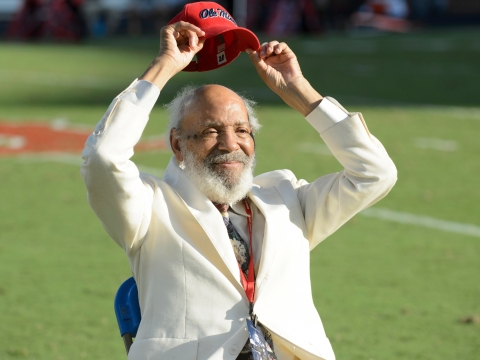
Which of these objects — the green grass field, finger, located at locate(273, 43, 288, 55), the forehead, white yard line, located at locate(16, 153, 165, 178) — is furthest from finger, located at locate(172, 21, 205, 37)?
white yard line, located at locate(16, 153, 165, 178)

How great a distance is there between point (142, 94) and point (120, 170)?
13.2 inches

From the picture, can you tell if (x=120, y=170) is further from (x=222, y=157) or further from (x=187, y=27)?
(x=187, y=27)

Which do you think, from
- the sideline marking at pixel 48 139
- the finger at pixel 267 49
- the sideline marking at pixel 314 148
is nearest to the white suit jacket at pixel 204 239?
the finger at pixel 267 49

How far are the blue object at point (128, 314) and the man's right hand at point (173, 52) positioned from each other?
34.6 inches

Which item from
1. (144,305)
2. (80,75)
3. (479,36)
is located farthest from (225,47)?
(479,36)

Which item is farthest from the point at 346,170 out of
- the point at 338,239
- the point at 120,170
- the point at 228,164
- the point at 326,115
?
the point at 338,239

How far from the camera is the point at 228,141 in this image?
387cm

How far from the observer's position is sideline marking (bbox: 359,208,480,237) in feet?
26.3

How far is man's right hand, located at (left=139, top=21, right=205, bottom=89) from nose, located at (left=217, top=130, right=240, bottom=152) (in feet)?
1.05

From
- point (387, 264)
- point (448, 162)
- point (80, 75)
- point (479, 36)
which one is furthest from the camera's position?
point (479, 36)

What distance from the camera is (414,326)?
5926 millimetres

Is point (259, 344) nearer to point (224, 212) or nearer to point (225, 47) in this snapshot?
point (224, 212)

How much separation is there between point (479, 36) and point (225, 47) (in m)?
23.2

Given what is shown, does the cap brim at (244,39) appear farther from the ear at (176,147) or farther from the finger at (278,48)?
the ear at (176,147)
